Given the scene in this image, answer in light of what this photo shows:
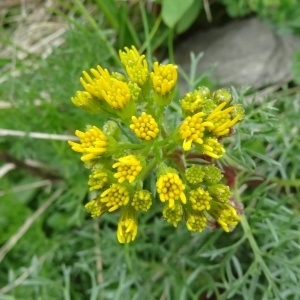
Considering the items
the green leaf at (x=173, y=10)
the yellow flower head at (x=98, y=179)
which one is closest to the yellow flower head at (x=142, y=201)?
the yellow flower head at (x=98, y=179)

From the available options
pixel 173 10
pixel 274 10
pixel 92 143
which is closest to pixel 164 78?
pixel 92 143

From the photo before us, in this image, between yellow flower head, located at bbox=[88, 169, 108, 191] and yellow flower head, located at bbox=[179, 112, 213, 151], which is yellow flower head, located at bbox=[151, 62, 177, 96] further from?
yellow flower head, located at bbox=[88, 169, 108, 191]

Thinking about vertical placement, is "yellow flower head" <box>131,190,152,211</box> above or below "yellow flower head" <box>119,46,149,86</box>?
below

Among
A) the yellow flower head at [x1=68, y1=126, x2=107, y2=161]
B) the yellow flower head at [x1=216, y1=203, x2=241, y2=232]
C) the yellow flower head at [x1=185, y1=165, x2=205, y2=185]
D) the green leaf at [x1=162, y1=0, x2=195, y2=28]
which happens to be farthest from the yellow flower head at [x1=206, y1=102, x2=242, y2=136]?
the green leaf at [x1=162, y1=0, x2=195, y2=28]

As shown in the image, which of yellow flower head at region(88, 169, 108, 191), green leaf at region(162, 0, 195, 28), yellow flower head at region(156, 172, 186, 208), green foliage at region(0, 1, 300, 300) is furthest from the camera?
green leaf at region(162, 0, 195, 28)

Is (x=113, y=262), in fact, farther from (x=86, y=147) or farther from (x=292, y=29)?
(x=292, y=29)

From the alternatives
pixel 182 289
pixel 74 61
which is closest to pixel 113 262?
pixel 182 289

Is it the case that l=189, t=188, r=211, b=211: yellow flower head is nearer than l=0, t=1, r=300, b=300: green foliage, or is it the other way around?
l=189, t=188, r=211, b=211: yellow flower head
